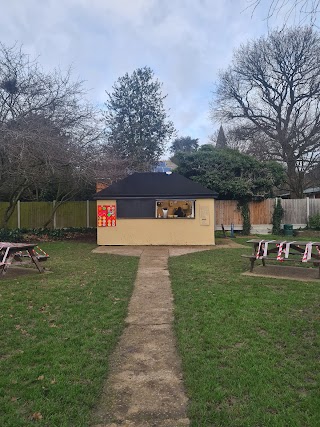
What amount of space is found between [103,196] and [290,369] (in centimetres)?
1267

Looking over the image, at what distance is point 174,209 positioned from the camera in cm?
1609

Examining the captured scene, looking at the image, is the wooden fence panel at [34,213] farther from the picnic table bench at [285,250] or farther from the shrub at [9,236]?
→ the picnic table bench at [285,250]

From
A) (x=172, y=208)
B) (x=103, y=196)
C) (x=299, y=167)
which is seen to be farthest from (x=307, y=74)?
(x=103, y=196)

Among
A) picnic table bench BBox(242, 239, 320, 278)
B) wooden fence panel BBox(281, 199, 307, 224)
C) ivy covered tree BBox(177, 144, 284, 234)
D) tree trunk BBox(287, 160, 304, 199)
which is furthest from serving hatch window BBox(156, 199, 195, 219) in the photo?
tree trunk BBox(287, 160, 304, 199)

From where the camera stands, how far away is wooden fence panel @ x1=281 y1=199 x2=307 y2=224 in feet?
67.4

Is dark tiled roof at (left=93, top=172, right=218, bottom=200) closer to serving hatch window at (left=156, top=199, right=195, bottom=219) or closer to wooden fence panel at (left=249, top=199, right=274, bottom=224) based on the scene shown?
serving hatch window at (left=156, top=199, right=195, bottom=219)

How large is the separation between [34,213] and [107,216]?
7.86m

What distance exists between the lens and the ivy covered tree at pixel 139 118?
31.7 meters

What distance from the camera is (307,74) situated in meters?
25.0

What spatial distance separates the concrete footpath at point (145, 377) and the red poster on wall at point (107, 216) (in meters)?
9.74

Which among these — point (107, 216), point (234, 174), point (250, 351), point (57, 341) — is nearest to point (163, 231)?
point (107, 216)

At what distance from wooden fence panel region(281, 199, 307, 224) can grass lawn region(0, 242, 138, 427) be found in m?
14.6

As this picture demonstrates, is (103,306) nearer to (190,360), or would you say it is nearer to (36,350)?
(36,350)

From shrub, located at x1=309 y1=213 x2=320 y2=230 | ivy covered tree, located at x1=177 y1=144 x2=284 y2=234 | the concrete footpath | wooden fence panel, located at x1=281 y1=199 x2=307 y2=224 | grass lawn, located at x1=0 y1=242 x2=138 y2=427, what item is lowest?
the concrete footpath
